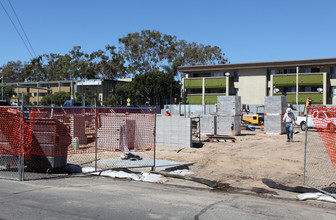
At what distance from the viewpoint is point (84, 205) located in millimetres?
6520

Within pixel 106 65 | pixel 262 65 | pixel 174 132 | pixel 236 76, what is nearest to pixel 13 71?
pixel 106 65

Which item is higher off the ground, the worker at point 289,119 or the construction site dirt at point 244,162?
the worker at point 289,119

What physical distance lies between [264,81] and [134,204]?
5064cm

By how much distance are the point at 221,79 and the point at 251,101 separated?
A: 6352 millimetres

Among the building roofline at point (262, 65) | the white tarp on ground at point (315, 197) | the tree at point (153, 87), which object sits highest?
the building roofline at point (262, 65)

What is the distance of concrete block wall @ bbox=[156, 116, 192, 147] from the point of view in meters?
15.5

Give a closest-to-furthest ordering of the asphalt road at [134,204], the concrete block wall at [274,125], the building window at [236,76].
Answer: the asphalt road at [134,204] < the concrete block wall at [274,125] < the building window at [236,76]

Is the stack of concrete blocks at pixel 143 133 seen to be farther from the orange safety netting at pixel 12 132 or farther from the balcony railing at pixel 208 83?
the balcony railing at pixel 208 83

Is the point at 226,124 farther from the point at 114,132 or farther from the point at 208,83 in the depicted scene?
the point at 208,83

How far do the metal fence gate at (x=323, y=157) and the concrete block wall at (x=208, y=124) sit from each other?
7.84m

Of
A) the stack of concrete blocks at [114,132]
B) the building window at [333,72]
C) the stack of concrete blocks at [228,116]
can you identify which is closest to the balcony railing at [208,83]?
the building window at [333,72]

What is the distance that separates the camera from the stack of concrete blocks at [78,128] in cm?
1207

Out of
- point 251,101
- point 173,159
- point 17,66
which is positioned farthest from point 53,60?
point 173,159

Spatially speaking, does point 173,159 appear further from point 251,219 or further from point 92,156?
point 251,219
